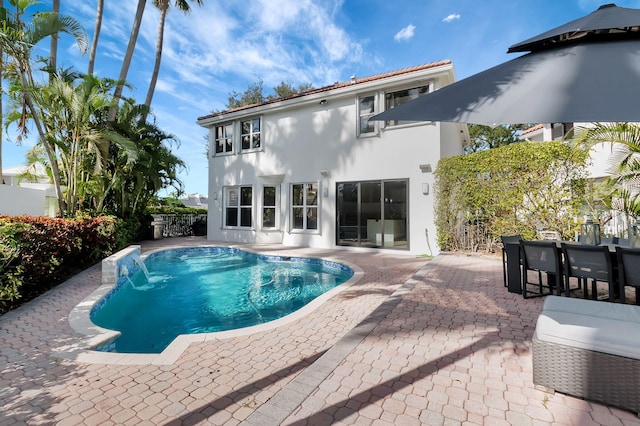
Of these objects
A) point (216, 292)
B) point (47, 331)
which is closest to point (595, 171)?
point (216, 292)

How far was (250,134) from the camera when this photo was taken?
16.0m

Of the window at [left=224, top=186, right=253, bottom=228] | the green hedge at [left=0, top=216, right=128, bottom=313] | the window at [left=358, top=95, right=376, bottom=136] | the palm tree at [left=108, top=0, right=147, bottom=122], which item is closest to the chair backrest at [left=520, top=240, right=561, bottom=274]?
the window at [left=358, top=95, right=376, bottom=136]

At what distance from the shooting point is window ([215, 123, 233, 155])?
55.3 feet

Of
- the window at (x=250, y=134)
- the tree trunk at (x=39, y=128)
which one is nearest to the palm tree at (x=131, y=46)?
the tree trunk at (x=39, y=128)

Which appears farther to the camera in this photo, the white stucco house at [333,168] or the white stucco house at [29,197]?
the white stucco house at [29,197]

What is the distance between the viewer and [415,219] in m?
11.6

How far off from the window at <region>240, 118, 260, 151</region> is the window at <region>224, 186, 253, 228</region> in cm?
218

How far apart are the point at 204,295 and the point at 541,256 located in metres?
7.27

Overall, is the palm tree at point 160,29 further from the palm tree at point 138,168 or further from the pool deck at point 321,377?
the pool deck at point 321,377

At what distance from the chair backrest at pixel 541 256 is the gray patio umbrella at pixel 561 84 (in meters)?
3.21

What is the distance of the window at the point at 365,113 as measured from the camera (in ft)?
41.5

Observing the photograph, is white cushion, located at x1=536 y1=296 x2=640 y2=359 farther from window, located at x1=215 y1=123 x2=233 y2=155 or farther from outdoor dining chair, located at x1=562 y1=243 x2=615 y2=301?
window, located at x1=215 y1=123 x2=233 y2=155

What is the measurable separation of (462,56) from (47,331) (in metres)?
15.3

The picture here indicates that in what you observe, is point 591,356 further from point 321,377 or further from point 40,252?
point 40,252
